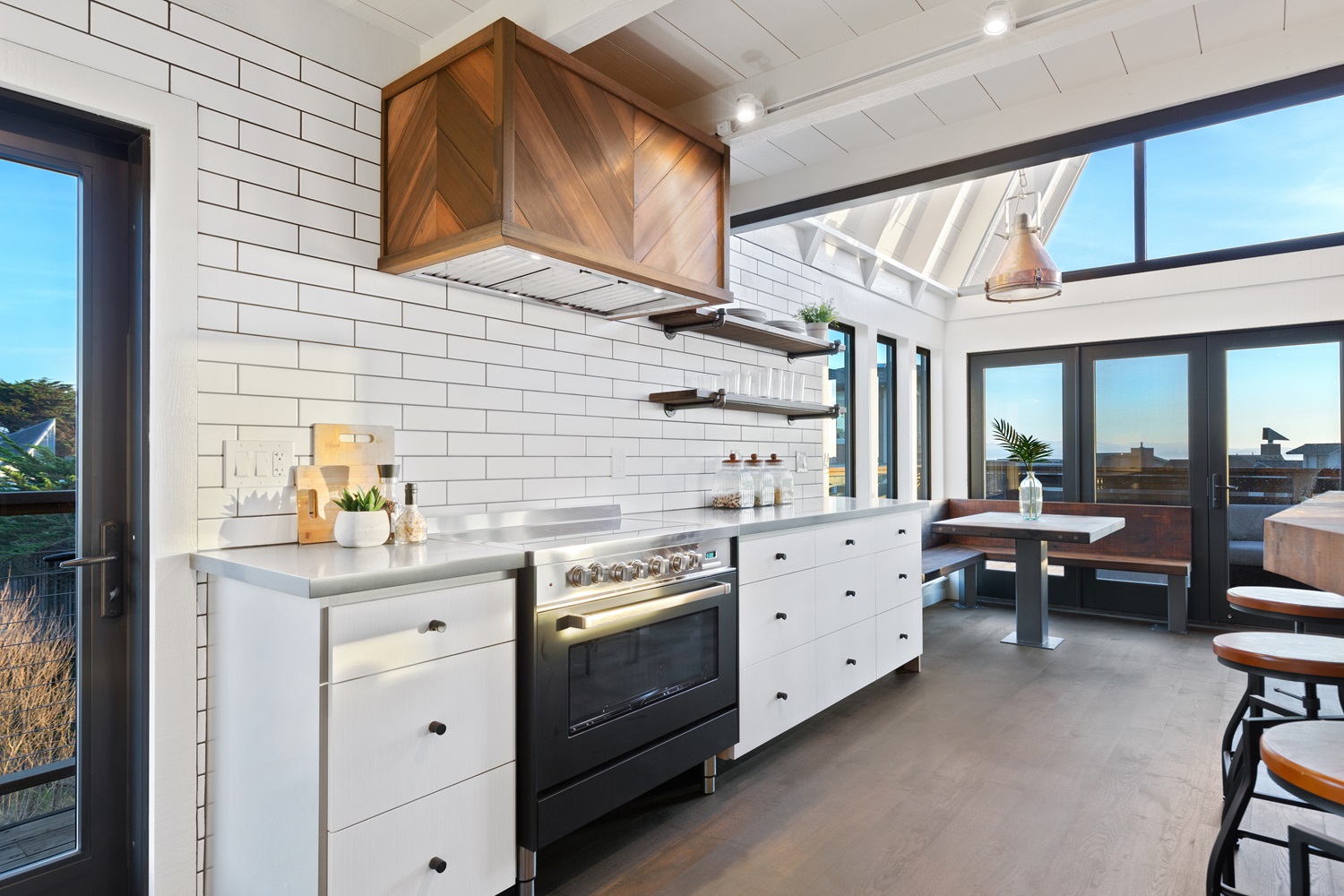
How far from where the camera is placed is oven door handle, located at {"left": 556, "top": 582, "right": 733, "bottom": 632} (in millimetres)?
2084

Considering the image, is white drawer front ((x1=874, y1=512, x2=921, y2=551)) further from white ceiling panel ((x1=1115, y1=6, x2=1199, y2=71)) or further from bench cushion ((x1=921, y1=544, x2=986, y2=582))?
white ceiling panel ((x1=1115, y1=6, x2=1199, y2=71))

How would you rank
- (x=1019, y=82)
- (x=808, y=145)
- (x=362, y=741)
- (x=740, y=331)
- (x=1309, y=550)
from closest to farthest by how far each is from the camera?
(x=1309, y=550) → (x=362, y=741) → (x=1019, y=82) → (x=808, y=145) → (x=740, y=331)

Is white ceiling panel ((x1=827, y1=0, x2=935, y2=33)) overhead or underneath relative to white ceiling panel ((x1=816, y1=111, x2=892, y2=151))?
overhead

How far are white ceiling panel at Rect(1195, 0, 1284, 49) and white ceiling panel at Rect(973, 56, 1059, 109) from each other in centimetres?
45

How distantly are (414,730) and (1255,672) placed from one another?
231cm

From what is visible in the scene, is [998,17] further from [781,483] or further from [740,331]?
[781,483]

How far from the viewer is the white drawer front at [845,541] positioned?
3.31m

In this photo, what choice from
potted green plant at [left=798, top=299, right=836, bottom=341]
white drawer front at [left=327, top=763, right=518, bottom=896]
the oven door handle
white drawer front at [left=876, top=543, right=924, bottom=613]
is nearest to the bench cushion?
white drawer front at [left=876, top=543, right=924, bottom=613]

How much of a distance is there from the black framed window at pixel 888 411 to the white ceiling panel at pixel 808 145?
2896mm

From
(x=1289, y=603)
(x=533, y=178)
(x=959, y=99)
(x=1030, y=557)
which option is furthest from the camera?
(x=1030, y=557)

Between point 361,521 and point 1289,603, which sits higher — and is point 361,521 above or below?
above

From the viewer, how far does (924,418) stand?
260 inches

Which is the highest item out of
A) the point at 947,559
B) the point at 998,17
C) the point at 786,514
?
the point at 998,17

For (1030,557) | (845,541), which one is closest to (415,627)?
(845,541)
